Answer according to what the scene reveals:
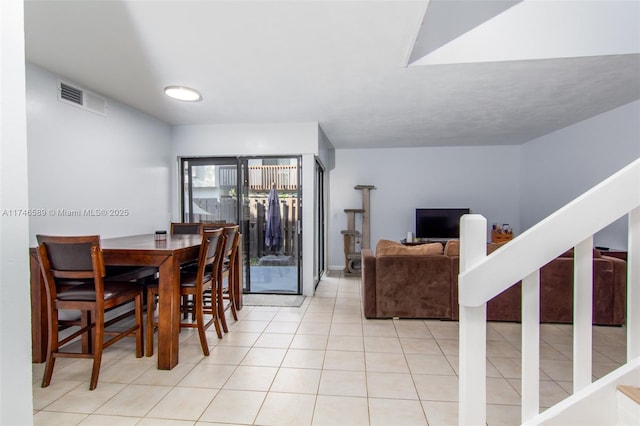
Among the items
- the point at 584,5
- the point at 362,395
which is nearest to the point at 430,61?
the point at 584,5

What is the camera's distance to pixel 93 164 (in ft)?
9.94

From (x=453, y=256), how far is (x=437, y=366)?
4.11 feet

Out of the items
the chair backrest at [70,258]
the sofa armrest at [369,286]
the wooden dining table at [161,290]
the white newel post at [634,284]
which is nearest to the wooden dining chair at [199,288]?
the wooden dining table at [161,290]

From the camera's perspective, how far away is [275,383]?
2.05 metres

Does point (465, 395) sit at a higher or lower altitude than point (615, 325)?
higher

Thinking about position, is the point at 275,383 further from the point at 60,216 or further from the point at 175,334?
the point at 60,216

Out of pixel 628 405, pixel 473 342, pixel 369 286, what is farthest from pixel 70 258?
pixel 628 405

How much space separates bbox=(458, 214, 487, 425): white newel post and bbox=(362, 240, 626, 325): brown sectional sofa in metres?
2.41

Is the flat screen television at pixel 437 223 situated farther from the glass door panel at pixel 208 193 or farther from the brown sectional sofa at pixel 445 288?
the glass door panel at pixel 208 193

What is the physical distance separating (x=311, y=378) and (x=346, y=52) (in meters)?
2.37

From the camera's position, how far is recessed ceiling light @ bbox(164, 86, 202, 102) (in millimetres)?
2967

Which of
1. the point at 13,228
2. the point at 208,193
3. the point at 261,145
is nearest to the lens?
the point at 13,228

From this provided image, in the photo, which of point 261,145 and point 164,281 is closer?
point 164,281

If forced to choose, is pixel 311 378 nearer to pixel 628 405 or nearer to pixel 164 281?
pixel 164 281
